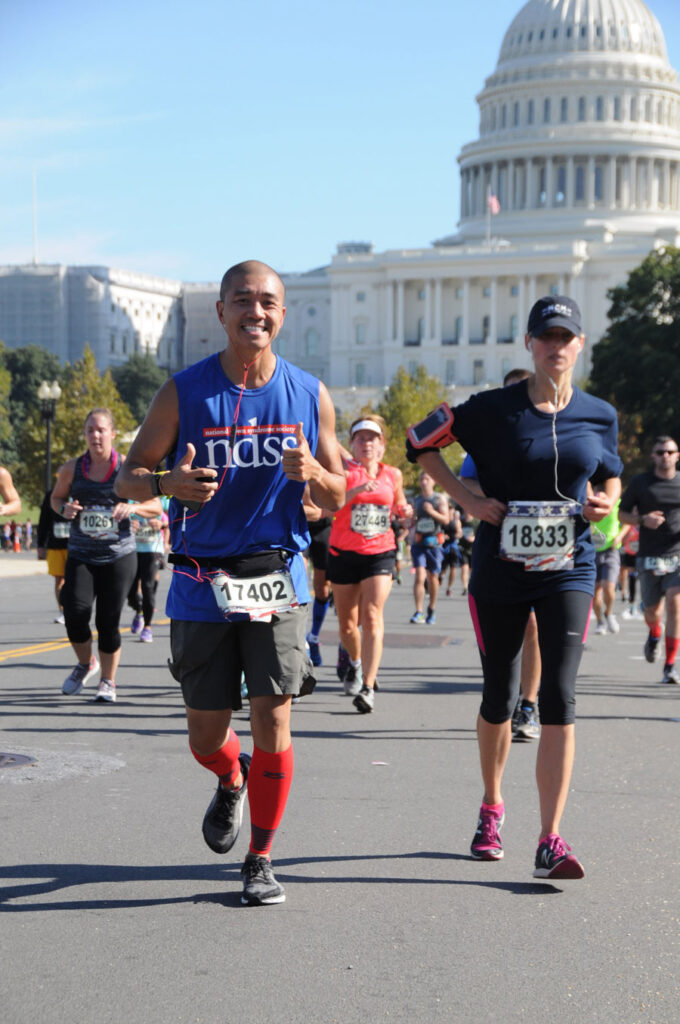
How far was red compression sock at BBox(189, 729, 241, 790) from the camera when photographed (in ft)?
18.8

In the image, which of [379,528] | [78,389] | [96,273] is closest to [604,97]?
[96,273]

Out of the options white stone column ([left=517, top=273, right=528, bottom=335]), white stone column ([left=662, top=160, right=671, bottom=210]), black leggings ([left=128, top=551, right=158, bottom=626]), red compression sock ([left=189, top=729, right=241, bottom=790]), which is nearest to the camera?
red compression sock ([left=189, top=729, right=241, bottom=790])

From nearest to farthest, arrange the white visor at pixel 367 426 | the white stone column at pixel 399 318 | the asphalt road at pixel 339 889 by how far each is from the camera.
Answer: the asphalt road at pixel 339 889 < the white visor at pixel 367 426 < the white stone column at pixel 399 318

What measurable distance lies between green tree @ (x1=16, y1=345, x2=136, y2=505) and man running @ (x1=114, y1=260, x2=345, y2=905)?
47577 mm

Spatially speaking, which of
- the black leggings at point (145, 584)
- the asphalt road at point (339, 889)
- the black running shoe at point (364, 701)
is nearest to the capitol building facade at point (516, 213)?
the black leggings at point (145, 584)

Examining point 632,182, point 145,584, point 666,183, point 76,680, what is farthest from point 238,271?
point 666,183

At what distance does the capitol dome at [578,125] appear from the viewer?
140750 millimetres

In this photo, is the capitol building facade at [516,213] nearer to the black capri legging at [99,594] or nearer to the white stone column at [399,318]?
the white stone column at [399,318]

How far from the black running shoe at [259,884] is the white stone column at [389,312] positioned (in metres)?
135

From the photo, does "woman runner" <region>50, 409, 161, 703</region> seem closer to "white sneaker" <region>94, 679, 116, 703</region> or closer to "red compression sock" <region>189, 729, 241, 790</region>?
"white sneaker" <region>94, 679, 116, 703</region>

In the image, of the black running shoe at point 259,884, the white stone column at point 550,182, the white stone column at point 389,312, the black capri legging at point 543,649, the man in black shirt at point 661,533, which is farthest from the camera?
the white stone column at point 550,182

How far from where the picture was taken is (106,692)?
1059cm

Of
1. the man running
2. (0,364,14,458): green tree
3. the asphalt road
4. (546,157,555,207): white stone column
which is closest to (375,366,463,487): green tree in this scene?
(0,364,14,458): green tree

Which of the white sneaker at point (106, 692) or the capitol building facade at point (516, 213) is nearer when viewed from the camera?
the white sneaker at point (106, 692)
